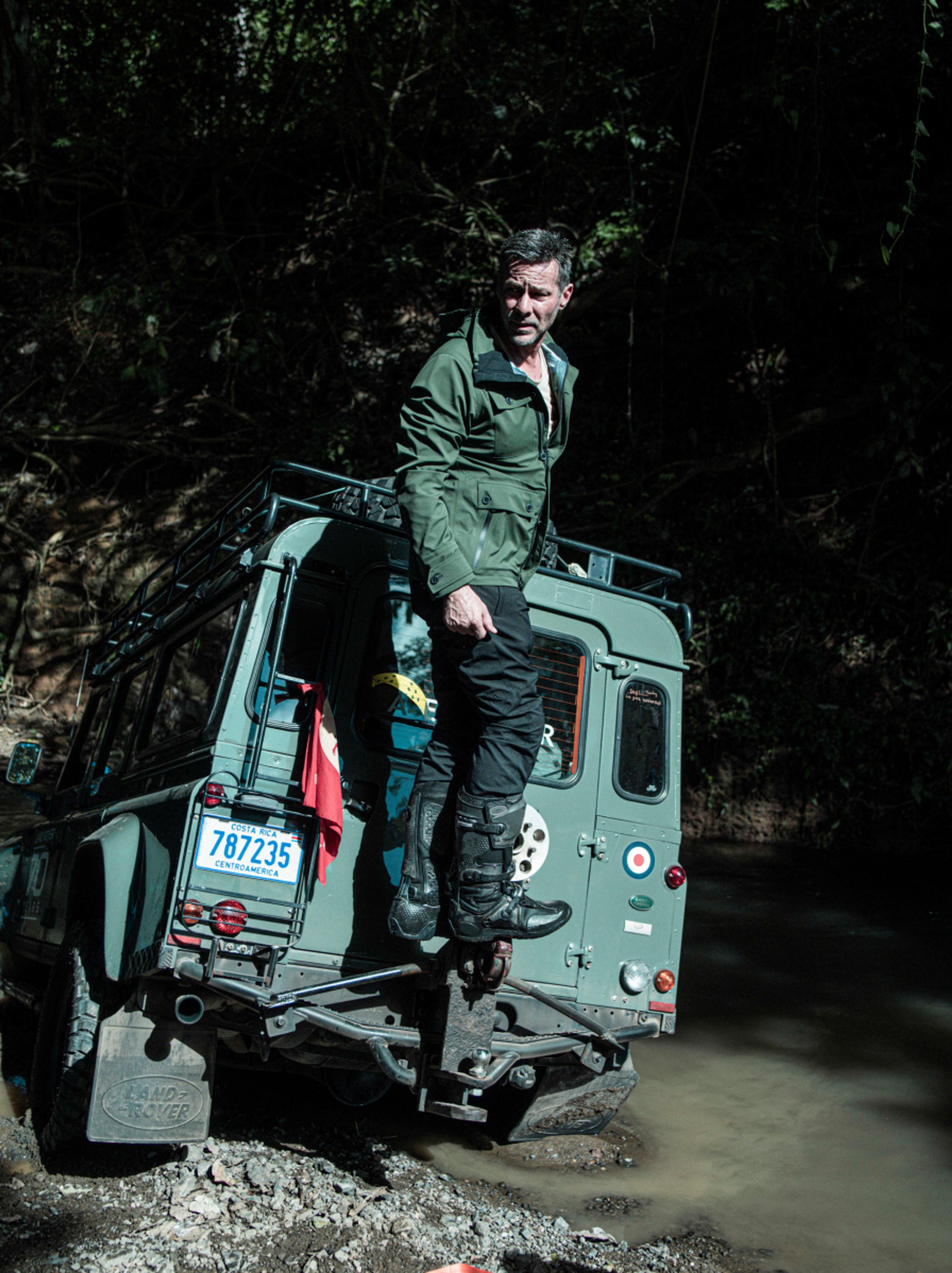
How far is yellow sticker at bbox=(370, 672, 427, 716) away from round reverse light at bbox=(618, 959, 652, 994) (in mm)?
1279

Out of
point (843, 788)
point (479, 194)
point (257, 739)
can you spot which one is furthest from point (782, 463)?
point (257, 739)

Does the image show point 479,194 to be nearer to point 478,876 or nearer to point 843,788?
point 843,788

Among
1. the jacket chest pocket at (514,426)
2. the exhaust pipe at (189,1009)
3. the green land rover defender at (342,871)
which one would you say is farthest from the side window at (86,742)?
the jacket chest pocket at (514,426)

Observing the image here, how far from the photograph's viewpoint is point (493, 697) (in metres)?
3.19

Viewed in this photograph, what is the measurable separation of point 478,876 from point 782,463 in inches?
368

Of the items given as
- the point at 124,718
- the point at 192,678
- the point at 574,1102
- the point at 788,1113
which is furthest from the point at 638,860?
the point at 124,718

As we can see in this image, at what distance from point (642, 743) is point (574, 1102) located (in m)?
1.49

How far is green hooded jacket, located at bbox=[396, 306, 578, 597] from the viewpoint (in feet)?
10.1

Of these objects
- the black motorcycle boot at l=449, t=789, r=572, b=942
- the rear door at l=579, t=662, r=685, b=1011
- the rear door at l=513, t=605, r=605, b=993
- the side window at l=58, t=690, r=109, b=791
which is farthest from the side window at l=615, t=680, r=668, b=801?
the side window at l=58, t=690, r=109, b=791

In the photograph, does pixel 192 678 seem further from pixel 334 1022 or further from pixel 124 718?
pixel 334 1022

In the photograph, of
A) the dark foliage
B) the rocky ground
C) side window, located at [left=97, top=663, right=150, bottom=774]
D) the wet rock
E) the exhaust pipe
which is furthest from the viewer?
the dark foliage

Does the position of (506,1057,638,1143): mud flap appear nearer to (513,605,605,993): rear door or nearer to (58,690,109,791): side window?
(513,605,605,993): rear door

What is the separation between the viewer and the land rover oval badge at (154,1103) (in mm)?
3275

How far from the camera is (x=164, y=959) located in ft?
10.3
